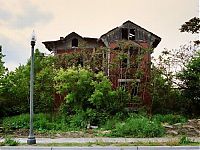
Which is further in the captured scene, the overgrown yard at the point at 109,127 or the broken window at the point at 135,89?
the broken window at the point at 135,89

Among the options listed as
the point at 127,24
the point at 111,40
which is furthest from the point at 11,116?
the point at 127,24

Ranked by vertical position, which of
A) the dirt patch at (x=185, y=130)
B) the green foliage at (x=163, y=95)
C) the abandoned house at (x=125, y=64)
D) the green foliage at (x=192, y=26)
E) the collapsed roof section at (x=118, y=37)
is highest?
the collapsed roof section at (x=118, y=37)

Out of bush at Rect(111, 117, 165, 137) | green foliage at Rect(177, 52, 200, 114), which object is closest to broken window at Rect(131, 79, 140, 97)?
green foliage at Rect(177, 52, 200, 114)

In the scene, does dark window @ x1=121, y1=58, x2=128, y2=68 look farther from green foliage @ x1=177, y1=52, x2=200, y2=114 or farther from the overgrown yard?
the overgrown yard

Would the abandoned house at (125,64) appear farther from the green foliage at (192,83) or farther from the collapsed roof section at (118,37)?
the green foliage at (192,83)

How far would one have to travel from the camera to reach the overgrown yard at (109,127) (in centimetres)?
1653

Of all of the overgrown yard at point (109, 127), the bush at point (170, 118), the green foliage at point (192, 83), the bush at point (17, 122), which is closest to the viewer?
the overgrown yard at point (109, 127)

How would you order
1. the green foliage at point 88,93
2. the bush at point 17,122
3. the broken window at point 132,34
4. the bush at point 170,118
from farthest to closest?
1. the broken window at point 132,34
2. the green foliage at point 88,93
3. the bush at point 170,118
4. the bush at point 17,122

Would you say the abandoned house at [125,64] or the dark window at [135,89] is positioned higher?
the abandoned house at [125,64]

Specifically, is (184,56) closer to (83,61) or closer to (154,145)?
(83,61)

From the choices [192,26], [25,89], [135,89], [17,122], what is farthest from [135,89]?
[17,122]

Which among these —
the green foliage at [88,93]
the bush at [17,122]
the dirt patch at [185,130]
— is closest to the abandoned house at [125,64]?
the green foliage at [88,93]

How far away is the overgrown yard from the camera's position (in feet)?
54.2

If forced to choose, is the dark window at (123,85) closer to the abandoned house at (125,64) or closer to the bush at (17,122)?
the abandoned house at (125,64)
